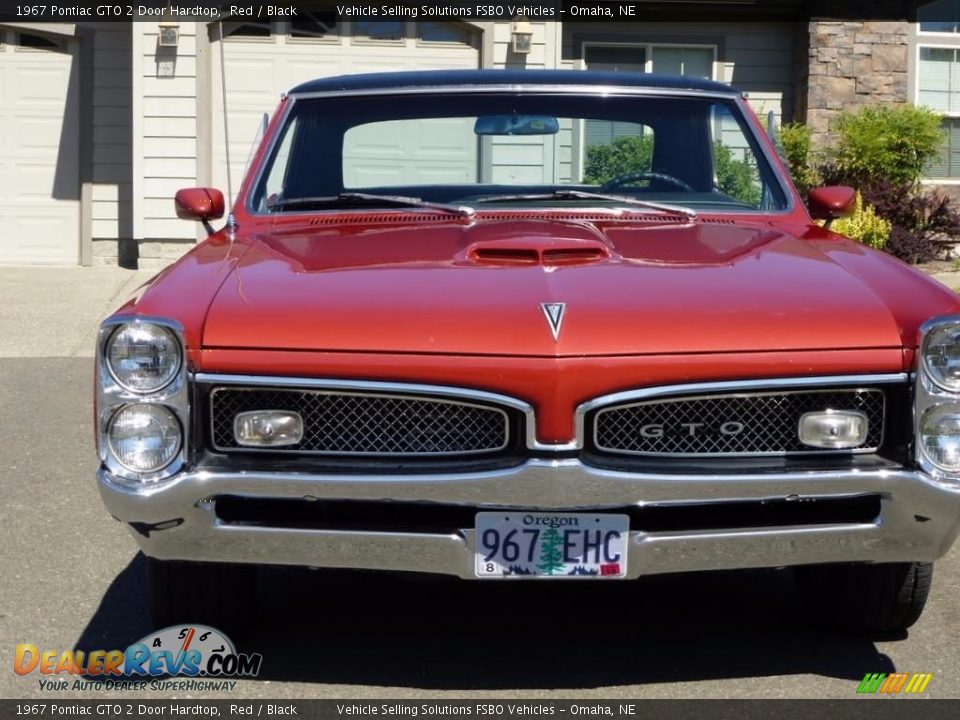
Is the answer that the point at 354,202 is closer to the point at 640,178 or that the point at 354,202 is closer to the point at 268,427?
the point at 640,178

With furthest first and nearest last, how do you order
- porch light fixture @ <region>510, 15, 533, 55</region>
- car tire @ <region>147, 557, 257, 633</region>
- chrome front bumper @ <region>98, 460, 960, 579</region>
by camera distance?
porch light fixture @ <region>510, 15, 533, 55</region> < car tire @ <region>147, 557, 257, 633</region> < chrome front bumper @ <region>98, 460, 960, 579</region>

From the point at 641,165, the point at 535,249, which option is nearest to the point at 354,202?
the point at 535,249

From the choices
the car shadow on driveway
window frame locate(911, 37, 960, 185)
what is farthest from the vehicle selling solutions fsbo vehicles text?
the car shadow on driveway

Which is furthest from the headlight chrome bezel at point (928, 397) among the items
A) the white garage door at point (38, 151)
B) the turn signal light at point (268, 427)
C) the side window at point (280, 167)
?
the white garage door at point (38, 151)

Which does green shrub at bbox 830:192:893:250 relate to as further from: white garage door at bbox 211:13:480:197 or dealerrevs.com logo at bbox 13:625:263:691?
dealerrevs.com logo at bbox 13:625:263:691

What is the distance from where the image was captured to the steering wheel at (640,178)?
16.8ft

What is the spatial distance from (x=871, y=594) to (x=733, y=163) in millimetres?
1715

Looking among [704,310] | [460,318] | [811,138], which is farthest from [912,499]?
[811,138]

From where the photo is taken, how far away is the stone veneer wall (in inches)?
575

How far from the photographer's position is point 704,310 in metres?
3.58

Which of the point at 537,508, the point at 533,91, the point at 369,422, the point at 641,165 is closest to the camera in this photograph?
the point at 537,508

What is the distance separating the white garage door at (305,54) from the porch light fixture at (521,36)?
0.40m

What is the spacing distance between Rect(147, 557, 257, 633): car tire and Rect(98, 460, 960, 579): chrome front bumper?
1.32 ft

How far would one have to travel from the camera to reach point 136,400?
3527mm
